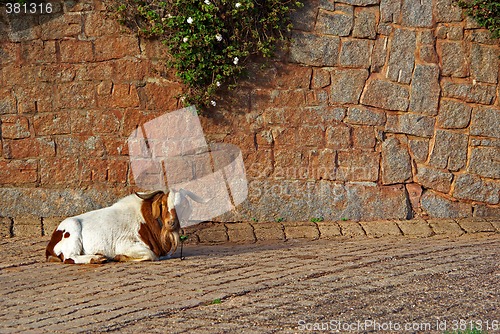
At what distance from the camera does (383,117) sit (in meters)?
9.68

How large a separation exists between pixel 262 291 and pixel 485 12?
486 centimetres

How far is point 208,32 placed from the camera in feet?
30.2

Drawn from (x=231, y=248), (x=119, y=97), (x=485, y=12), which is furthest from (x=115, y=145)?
(x=485, y=12)

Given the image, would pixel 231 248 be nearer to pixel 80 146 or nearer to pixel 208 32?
pixel 80 146

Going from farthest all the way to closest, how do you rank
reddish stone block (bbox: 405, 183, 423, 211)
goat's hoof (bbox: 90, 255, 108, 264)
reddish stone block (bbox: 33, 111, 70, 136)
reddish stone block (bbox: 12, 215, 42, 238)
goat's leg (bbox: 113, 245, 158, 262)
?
reddish stone block (bbox: 405, 183, 423, 211)
reddish stone block (bbox: 33, 111, 70, 136)
reddish stone block (bbox: 12, 215, 42, 238)
goat's leg (bbox: 113, 245, 158, 262)
goat's hoof (bbox: 90, 255, 108, 264)

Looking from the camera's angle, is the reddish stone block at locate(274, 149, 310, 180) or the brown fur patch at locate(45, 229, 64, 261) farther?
the reddish stone block at locate(274, 149, 310, 180)

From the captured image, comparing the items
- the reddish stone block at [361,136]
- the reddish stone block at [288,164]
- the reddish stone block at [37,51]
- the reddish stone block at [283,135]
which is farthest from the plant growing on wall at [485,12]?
the reddish stone block at [37,51]

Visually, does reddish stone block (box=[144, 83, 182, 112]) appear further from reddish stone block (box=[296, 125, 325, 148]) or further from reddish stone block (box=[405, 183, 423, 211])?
reddish stone block (box=[405, 183, 423, 211])

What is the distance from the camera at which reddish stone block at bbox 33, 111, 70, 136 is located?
30.3 feet

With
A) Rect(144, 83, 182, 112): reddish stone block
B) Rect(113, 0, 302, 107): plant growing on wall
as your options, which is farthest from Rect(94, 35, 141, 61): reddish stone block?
Rect(144, 83, 182, 112): reddish stone block

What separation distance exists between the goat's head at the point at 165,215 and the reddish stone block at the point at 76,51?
7.28ft

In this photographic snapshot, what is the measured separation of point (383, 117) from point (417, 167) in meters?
0.69

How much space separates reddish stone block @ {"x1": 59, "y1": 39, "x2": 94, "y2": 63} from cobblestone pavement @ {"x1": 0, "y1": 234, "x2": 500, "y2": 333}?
2.09 m

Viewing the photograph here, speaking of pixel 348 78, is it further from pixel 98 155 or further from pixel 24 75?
pixel 24 75
